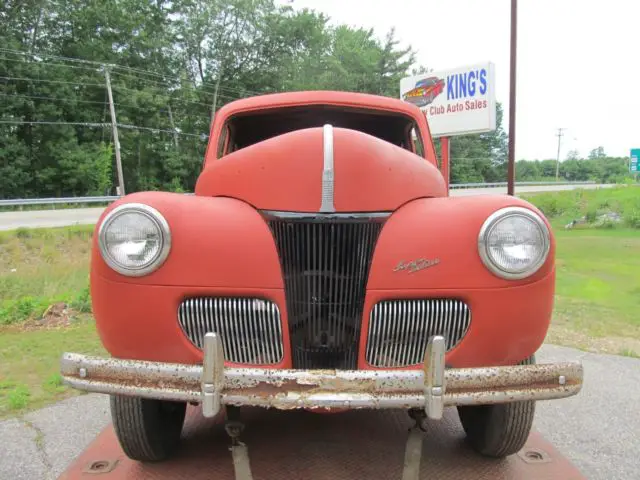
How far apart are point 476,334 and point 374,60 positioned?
32.5 m

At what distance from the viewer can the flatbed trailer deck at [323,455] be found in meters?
2.17

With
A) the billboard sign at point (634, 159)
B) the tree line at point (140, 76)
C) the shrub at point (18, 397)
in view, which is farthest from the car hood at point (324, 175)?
the tree line at point (140, 76)

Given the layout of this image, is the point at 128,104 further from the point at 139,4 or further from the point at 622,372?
the point at 622,372

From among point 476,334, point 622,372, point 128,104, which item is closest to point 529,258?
point 476,334

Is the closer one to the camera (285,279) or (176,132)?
(285,279)

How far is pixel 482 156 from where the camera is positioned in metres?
45.2

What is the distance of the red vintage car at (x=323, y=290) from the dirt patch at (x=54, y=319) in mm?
3591

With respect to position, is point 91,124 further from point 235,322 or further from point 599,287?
point 235,322

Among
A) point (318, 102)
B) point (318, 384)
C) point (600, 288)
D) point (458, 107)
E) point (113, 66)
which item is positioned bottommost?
point (600, 288)

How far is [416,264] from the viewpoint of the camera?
169 cm

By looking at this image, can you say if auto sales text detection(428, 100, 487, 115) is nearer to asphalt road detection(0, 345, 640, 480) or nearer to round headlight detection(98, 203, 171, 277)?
asphalt road detection(0, 345, 640, 480)

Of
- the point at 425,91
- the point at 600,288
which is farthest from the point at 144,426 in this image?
the point at 425,91

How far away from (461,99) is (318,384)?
28.9 feet

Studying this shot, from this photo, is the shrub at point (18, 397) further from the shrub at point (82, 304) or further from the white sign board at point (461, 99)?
the white sign board at point (461, 99)
